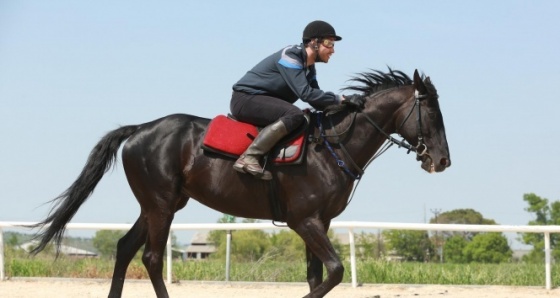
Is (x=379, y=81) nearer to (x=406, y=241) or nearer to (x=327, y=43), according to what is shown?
(x=327, y=43)

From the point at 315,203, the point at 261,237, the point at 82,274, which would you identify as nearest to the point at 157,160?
the point at 315,203

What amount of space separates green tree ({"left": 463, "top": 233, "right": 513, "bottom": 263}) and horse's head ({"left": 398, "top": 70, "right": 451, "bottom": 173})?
137ft

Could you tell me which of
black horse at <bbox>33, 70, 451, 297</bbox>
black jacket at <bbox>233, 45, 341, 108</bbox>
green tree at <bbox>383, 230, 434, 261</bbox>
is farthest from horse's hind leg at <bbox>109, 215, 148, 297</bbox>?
green tree at <bbox>383, 230, 434, 261</bbox>

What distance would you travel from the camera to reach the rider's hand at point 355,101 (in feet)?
28.8

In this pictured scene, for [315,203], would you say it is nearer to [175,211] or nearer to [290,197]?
[290,197]

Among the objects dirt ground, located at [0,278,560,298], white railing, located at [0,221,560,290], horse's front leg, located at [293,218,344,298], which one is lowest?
dirt ground, located at [0,278,560,298]

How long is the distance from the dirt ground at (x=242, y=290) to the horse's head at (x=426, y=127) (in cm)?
333

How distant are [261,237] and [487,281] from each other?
87.9ft

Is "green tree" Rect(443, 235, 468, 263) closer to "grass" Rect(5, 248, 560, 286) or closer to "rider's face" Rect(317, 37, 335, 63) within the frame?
"grass" Rect(5, 248, 560, 286)

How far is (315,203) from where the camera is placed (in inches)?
335

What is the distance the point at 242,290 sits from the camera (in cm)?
1278

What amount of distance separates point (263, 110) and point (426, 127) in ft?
4.84

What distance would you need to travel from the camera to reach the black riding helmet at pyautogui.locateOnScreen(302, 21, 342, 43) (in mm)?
8711

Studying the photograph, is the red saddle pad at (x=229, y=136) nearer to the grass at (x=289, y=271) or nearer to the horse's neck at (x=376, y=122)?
the horse's neck at (x=376, y=122)
